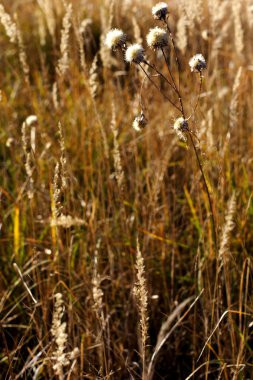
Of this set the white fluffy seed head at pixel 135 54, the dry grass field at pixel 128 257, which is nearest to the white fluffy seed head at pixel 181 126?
the white fluffy seed head at pixel 135 54

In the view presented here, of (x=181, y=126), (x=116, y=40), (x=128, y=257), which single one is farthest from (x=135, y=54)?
(x=128, y=257)

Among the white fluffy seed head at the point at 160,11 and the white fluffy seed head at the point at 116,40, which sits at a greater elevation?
the white fluffy seed head at the point at 160,11

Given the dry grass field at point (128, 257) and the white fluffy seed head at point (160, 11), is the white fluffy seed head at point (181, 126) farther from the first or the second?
the dry grass field at point (128, 257)

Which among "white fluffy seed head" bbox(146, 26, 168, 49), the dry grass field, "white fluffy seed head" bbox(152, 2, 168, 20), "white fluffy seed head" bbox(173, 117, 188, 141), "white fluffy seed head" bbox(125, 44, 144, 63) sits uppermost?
"white fluffy seed head" bbox(152, 2, 168, 20)

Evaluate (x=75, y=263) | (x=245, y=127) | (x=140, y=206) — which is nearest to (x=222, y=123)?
(x=245, y=127)

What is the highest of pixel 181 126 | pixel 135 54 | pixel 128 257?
pixel 135 54

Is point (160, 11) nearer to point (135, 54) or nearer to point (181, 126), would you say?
point (135, 54)

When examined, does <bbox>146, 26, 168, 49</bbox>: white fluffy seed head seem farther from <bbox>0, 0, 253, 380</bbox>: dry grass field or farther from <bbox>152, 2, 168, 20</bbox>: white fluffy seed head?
<bbox>0, 0, 253, 380</bbox>: dry grass field

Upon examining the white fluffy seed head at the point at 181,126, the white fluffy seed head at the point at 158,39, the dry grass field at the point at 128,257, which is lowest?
the dry grass field at the point at 128,257

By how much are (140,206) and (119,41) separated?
117cm

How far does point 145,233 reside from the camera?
219 cm

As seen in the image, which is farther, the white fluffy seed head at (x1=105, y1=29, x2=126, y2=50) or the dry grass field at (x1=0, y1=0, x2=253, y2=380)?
the dry grass field at (x1=0, y1=0, x2=253, y2=380)

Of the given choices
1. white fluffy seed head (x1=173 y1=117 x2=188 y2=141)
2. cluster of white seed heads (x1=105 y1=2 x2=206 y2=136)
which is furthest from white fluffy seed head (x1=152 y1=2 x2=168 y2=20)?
white fluffy seed head (x1=173 y1=117 x2=188 y2=141)

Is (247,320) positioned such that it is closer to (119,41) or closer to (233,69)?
(119,41)
